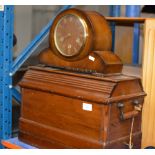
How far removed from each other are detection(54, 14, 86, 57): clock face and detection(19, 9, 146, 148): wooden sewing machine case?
0.01 metres

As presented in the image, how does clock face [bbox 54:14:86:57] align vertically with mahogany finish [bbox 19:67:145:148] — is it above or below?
above

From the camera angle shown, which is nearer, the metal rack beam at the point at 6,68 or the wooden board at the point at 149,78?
the wooden board at the point at 149,78

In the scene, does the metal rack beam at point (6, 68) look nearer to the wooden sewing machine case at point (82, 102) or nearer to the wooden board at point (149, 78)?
the wooden sewing machine case at point (82, 102)

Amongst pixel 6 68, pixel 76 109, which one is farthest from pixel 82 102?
pixel 6 68

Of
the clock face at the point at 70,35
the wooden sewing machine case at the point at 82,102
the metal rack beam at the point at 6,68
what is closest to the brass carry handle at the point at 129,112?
the wooden sewing machine case at the point at 82,102

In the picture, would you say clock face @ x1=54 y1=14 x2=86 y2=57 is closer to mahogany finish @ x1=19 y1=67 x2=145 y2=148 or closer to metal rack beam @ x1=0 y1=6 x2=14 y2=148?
mahogany finish @ x1=19 y1=67 x2=145 y2=148

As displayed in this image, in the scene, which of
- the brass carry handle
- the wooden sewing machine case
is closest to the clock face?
the wooden sewing machine case

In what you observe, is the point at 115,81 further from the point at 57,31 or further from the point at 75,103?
the point at 57,31

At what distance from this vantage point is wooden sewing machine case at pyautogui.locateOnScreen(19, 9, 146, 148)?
116cm

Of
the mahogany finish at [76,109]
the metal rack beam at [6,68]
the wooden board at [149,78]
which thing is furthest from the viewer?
the metal rack beam at [6,68]

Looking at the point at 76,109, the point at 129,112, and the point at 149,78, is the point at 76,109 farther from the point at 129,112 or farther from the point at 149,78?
the point at 149,78

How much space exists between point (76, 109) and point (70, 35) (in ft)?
0.96

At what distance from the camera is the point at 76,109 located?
1.21 m

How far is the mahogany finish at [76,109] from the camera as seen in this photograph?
1.15m
